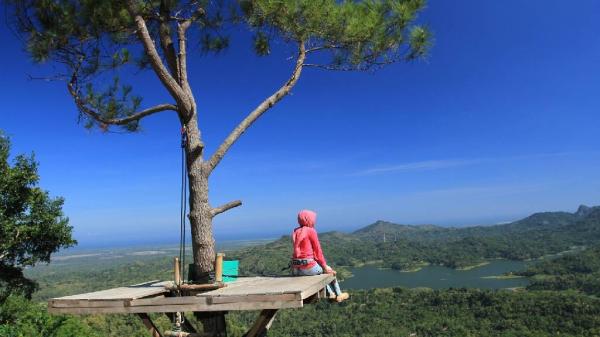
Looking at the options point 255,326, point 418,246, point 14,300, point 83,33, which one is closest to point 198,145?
point 255,326

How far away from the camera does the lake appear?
98375mm

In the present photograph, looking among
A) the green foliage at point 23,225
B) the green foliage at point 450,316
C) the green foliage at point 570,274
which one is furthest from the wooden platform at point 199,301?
the green foliage at point 570,274

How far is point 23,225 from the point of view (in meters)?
10.8

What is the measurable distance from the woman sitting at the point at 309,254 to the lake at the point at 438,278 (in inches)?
3870

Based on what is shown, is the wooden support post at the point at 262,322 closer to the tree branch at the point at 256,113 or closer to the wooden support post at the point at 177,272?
the wooden support post at the point at 177,272

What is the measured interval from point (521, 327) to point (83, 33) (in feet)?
209

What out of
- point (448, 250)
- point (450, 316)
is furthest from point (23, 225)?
point (448, 250)

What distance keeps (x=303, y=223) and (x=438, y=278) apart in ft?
379

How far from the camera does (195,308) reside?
2.94m

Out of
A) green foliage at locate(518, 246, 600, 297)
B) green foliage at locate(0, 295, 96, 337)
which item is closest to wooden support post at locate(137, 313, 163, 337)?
green foliage at locate(0, 295, 96, 337)

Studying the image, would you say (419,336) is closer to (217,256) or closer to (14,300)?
(14,300)

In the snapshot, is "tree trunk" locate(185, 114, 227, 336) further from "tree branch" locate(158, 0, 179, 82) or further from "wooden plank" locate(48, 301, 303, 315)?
"tree branch" locate(158, 0, 179, 82)

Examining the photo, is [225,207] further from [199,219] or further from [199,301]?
[199,301]

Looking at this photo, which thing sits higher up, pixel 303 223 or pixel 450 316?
pixel 303 223
